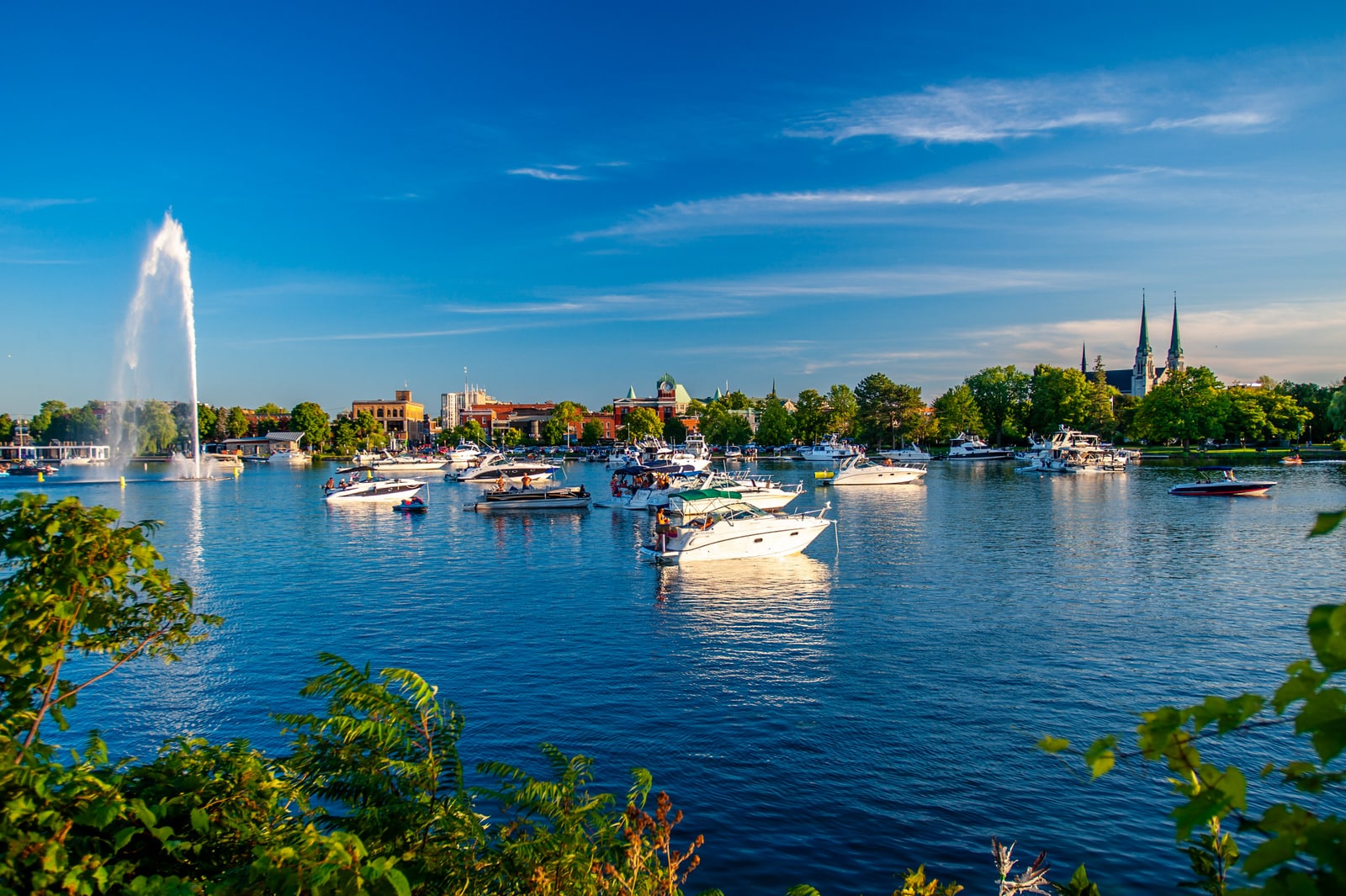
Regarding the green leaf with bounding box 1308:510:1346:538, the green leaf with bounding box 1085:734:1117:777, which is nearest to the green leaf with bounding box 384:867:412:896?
the green leaf with bounding box 1085:734:1117:777

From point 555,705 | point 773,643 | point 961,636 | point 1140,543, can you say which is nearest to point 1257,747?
point 961,636

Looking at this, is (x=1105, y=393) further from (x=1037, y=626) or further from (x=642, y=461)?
(x=1037, y=626)

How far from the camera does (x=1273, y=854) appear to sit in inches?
81.0

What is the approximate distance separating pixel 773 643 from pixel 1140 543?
29.4 meters

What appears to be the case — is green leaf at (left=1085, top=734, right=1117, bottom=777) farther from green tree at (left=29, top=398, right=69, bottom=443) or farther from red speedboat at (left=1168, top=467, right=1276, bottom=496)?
green tree at (left=29, top=398, right=69, bottom=443)

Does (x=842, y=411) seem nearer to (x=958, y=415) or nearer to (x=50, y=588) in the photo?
(x=958, y=415)

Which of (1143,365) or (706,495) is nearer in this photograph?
(706,495)

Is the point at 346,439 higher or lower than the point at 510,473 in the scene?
higher

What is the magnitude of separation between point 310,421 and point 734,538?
180m

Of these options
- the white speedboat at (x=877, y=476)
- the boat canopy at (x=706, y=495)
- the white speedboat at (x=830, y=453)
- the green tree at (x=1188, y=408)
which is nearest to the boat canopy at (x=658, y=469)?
the white speedboat at (x=877, y=476)

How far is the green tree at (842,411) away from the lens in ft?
607

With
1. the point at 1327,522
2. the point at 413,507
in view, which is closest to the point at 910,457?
the point at 413,507

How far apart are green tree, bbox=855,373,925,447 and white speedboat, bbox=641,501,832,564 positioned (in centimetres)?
13290

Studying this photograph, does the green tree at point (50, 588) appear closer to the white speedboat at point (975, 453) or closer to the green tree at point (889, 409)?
the white speedboat at point (975, 453)
